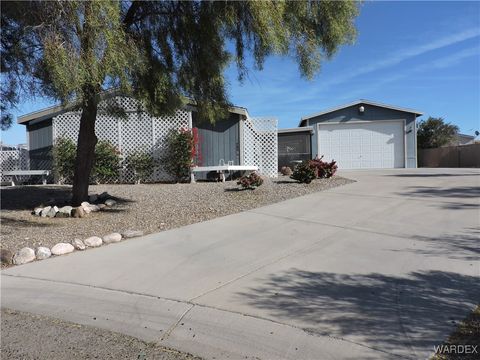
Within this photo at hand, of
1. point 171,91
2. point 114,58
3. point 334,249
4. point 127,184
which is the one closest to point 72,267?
point 114,58

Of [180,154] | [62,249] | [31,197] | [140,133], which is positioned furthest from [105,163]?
[62,249]

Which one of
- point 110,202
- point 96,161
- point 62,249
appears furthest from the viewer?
point 96,161

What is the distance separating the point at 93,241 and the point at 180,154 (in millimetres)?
8370

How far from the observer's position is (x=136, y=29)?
949 centimetres

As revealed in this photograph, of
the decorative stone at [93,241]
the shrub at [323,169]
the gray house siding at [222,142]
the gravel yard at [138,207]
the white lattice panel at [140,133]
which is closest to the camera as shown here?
the decorative stone at [93,241]

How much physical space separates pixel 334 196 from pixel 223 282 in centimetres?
662

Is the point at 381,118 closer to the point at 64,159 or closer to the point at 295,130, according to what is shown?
the point at 295,130

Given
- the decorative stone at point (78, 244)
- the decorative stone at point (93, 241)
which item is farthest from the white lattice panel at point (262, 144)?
the decorative stone at point (78, 244)

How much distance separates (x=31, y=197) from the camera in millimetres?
12266

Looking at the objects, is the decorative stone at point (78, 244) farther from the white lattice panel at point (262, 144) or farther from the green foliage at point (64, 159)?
the white lattice panel at point (262, 144)

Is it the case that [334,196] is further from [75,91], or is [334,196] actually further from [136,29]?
[75,91]

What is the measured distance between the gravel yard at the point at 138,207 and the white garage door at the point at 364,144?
11378 mm

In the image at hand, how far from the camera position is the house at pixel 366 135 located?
2498cm

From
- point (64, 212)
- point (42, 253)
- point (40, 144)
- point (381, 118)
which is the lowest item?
point (42, 253)
